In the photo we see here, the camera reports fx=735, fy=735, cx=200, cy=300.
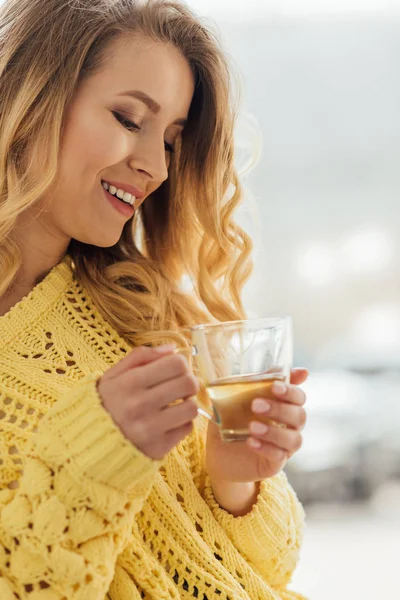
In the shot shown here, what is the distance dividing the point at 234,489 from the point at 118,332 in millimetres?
346

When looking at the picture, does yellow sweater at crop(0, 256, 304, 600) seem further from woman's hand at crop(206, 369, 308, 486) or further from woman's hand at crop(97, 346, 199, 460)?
woman's hand at crop(206, 369, 308, 486)

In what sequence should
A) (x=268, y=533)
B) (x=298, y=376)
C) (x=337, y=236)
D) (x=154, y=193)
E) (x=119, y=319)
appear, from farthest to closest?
(x=337, y=236), (x=154, y=193), (x=119, y=319), (x=268, y=533), (x=298, y=376)

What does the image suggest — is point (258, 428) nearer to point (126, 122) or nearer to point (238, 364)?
point (238, 364)

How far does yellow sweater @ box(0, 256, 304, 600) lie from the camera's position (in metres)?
0.88

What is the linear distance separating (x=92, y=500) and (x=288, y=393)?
270 millimetres

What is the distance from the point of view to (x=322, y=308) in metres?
3.65

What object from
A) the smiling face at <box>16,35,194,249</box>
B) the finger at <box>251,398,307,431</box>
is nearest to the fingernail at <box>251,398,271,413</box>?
the finger at <box>251,398,307,431</box>

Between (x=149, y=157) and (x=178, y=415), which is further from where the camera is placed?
(x=149, y=157)

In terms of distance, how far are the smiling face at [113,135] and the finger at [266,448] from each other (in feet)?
1.70

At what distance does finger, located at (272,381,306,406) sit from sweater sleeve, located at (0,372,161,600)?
0.56 feet

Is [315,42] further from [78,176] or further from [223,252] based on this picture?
[78,176]

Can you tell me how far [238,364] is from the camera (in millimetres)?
904

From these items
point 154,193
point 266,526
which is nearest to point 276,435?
point 266,526

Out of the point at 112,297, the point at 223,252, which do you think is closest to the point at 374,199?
the point at 223,252
